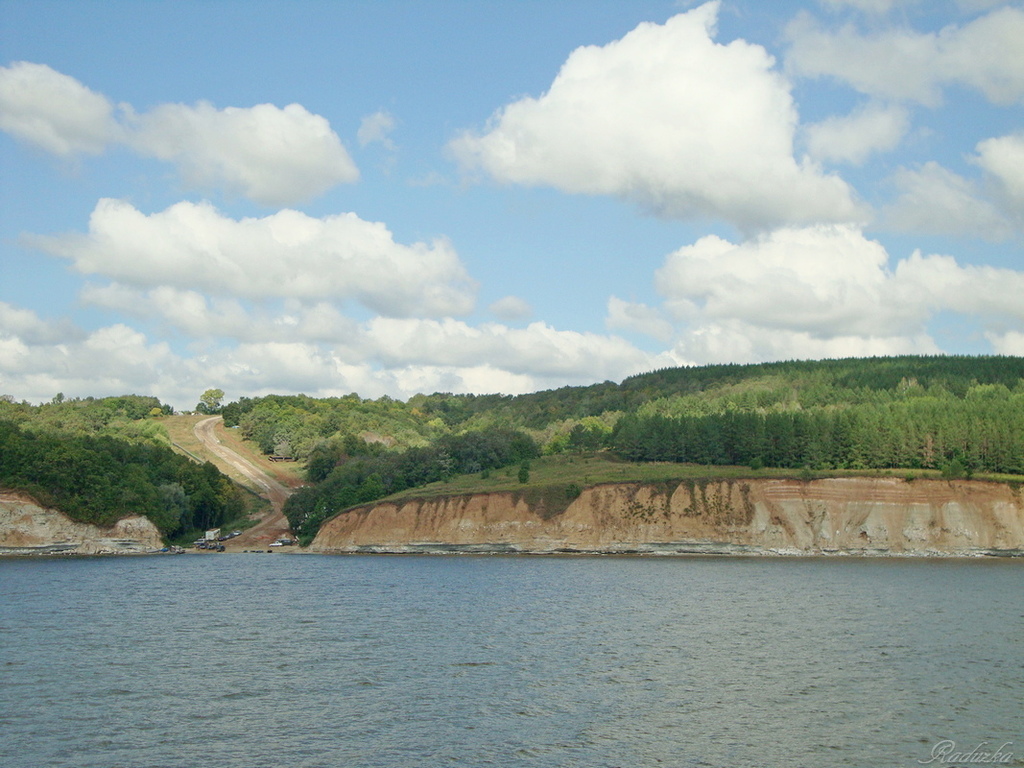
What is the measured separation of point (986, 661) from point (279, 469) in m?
159

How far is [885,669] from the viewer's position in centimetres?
4309

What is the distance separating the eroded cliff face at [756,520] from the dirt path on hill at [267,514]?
1049 inches

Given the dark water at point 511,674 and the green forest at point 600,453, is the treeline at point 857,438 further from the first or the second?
the dark water at point 511,674

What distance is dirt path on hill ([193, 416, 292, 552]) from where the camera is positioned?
13488 cm

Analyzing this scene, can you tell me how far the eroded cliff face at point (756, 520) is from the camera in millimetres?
111938

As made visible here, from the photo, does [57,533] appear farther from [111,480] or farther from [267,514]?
[267,514]

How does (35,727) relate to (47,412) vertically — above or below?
below

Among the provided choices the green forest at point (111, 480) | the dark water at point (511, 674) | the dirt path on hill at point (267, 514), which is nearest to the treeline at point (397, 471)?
the dirt path on hill at point (267, 514)

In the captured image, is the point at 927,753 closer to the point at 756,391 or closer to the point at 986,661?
the point at 986,661

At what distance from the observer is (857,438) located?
126m

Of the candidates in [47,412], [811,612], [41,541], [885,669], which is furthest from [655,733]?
[47,412]

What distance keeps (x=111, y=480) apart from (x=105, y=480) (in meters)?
2.08

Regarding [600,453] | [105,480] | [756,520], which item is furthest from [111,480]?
[756,520]

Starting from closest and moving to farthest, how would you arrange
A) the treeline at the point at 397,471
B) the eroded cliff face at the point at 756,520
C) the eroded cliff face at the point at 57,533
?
1. the eroded cliff face at the point at 756,520
2. the eroded cliff face at the point at 57,533
3. the treeline at the point at 397,471
